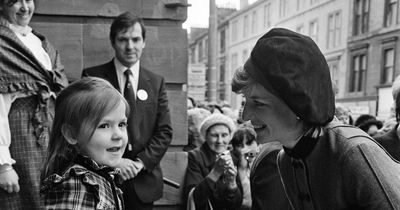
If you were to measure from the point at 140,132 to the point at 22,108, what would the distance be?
913 mm

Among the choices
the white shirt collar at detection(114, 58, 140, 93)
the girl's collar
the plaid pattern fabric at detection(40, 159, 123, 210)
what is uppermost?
the white shirt collar at detection(114, 58, 140, 93)

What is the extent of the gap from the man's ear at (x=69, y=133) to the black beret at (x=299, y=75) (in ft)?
2.96

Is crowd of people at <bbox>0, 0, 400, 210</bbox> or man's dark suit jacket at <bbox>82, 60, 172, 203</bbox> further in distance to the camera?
man's dark suit jacket at <bbox>82, 60, 172, 203</bbox>

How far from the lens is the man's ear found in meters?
1.92

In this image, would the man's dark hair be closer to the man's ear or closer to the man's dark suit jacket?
the man's dark suit jacket

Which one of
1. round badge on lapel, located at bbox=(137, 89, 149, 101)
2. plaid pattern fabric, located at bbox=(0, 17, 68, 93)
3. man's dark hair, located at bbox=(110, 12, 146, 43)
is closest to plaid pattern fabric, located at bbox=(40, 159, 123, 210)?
plaid pattern fabric, located at bbox=(0, 17, 68, 93)

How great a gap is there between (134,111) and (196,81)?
10431 millimetres

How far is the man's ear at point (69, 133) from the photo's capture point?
192 cm

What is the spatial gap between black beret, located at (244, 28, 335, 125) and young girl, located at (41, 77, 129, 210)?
0.75 metres

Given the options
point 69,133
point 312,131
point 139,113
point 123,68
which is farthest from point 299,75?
point 123,68

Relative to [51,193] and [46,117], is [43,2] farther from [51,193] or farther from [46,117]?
[51,193]

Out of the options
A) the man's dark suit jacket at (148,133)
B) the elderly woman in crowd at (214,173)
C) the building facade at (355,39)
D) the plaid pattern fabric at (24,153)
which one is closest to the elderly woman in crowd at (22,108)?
the plaid pattern fabric at (24,153)

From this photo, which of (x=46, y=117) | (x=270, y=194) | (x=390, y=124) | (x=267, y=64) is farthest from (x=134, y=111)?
(x=390, y=124)

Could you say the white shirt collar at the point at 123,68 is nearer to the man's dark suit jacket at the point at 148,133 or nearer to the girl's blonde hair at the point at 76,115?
the man's dark suit jacket at the point at 148,133
